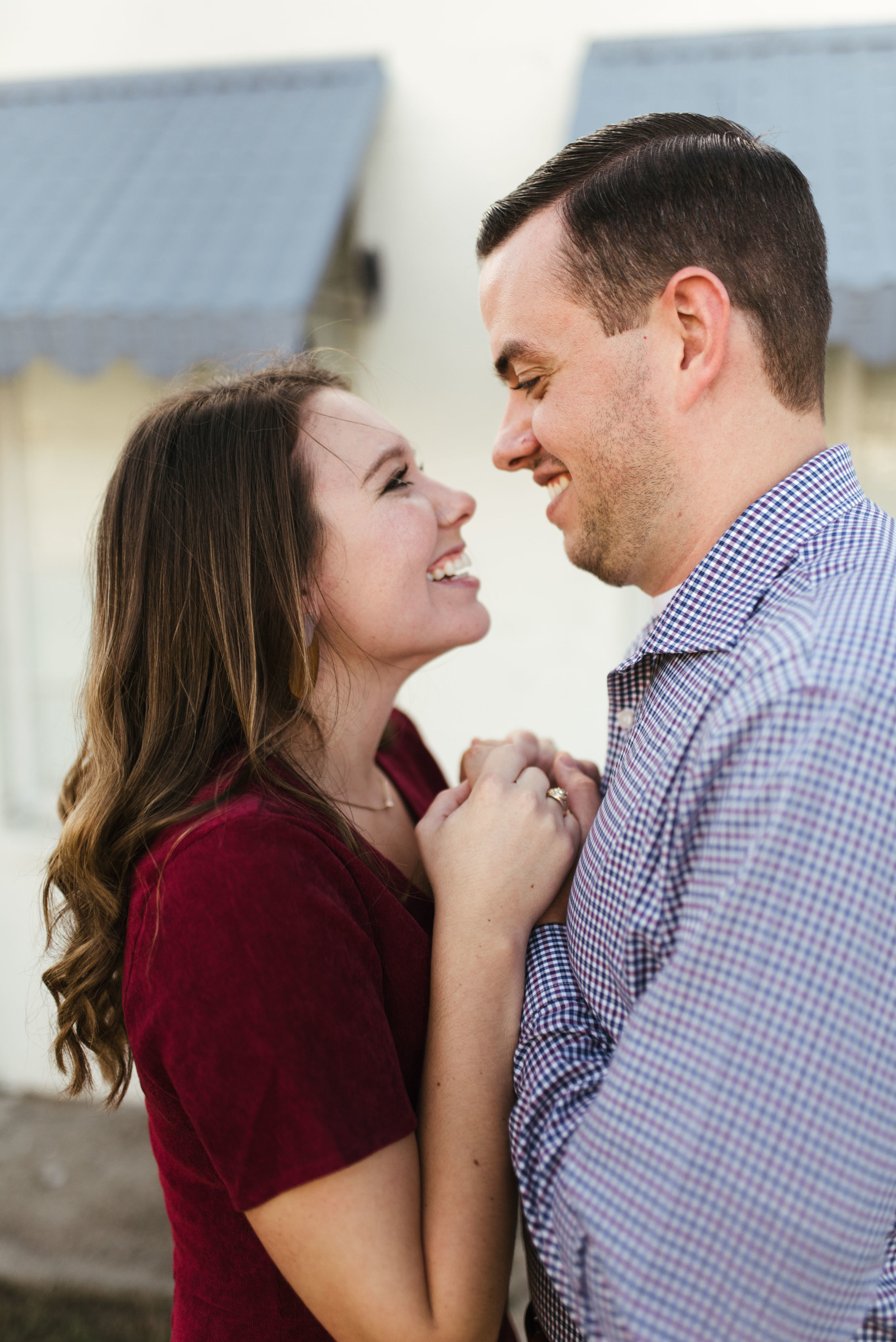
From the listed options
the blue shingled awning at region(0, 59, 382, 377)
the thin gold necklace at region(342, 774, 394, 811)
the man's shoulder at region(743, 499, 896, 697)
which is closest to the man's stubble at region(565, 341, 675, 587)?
the man's shoulder at region(743, 499, 896, 697)

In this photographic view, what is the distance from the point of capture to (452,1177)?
4.35 ft

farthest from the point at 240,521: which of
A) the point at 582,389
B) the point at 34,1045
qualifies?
the point at 34,1045

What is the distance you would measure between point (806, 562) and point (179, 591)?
983mm

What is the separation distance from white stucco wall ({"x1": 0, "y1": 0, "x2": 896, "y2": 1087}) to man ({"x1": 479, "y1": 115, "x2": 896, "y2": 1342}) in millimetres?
2195

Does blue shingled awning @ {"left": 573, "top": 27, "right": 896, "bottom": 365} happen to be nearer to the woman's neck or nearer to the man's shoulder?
the man's shoulder

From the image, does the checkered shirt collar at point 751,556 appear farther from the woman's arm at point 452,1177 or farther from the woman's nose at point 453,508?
the woman's nose at point 453,508

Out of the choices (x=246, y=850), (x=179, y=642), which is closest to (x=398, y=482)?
(x=179, y=642)

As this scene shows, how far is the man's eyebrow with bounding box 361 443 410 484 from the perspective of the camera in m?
1.83

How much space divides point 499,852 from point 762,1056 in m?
0.60

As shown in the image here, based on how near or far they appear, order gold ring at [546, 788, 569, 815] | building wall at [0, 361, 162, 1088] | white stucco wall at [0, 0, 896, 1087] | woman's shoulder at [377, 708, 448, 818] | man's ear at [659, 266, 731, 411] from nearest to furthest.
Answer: man's ear at [659, 266, 731, 411], gold ring at [546, 788, 569, 815], woman's shoulder at [377, 708, 448, 818], white stucco wall at [0, 0, 896, 1087], building wall at [0, 361, 162, 1088]

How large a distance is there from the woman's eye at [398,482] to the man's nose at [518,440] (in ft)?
0.59

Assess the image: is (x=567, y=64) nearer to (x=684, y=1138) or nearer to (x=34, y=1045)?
(x=684, y=1138)

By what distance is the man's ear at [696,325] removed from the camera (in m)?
1.55

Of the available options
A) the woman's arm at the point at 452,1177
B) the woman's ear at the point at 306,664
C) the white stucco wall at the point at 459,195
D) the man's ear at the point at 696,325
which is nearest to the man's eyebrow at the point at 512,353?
the man's ear at the point at 696,325
